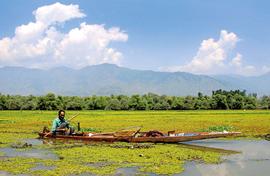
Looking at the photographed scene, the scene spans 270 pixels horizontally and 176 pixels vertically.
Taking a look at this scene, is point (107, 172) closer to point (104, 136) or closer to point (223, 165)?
point (223, 165)

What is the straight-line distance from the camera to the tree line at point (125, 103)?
284 ft

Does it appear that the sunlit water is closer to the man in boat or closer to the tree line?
the man in boat

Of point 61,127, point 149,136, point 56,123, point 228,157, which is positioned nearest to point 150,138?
point 149,136

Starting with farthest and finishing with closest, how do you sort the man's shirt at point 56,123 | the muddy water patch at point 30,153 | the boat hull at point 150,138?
the man's shirt at point 56,123, the boat hull at point 150,138, the muddy water patch at point 30,153

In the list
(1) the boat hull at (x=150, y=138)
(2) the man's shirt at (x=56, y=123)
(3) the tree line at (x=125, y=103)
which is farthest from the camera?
(3) the tree line at (x=125, y=103)

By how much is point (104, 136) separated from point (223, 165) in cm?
798

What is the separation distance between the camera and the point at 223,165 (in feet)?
46.3

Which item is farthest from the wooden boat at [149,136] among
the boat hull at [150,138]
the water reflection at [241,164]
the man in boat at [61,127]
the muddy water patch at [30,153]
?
the muddy water patch at [30,153]

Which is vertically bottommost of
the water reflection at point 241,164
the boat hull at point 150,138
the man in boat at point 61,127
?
the water reflection at point 241,164

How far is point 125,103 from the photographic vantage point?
89.1 meters

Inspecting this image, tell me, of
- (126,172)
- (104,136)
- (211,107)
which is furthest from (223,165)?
(211,107)

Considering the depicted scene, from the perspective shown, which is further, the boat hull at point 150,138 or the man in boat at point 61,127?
the man in boat at point 61,127

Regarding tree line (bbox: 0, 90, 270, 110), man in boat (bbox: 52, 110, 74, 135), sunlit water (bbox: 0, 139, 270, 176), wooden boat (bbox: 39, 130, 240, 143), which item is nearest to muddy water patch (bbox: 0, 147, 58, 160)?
sunlit water (bbox: 0, 139, 270, 176)

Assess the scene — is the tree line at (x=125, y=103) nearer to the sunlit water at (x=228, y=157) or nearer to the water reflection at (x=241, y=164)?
the sunlit water at (x=228, y=157)
